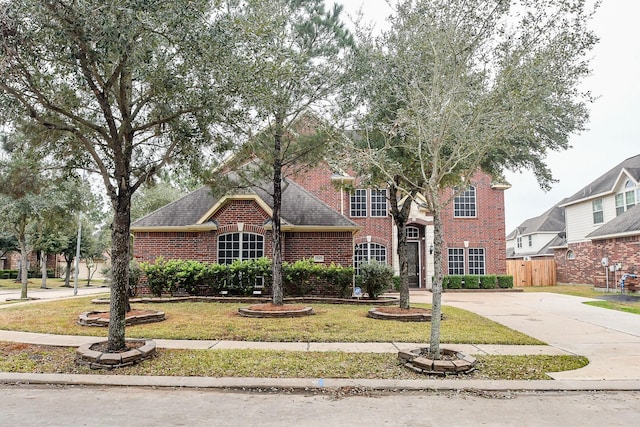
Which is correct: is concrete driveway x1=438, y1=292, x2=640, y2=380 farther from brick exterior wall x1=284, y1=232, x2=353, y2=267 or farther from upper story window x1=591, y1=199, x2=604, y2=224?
upper story window x1=591, y1=199, x2=604, y2=224

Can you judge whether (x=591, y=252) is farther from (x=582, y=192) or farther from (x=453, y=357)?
(x=453, y=357)

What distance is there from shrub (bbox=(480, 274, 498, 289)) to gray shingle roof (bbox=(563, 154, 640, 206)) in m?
9.41

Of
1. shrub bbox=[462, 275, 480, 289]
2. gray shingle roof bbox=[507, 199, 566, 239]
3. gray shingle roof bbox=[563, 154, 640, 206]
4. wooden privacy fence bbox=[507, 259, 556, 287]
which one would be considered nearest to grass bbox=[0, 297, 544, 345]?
shrub bbox=[462, 275, 480, 289]

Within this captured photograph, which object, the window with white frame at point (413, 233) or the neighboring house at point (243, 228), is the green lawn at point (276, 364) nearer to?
the neighboring house at point (243, 228)

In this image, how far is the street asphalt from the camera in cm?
600

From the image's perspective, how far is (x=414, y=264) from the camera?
969 inches

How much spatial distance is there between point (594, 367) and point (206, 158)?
901cm

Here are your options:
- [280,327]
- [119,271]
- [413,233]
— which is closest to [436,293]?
[280,327]

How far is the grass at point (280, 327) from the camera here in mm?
9070

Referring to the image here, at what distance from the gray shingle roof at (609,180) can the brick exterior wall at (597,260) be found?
10.4 feet

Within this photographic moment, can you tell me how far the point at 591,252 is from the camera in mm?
27203

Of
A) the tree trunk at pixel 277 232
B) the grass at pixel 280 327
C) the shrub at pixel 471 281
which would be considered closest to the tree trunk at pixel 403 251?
the grass at pixel 280 327

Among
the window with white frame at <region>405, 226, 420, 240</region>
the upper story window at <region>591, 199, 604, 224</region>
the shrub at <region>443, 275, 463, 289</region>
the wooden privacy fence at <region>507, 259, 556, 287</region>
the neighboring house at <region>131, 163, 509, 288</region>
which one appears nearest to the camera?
the neighboring house at <region>131, 163, 509, 288</region>

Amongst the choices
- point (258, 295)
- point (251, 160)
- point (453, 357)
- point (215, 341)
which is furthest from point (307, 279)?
point (453, 357)
